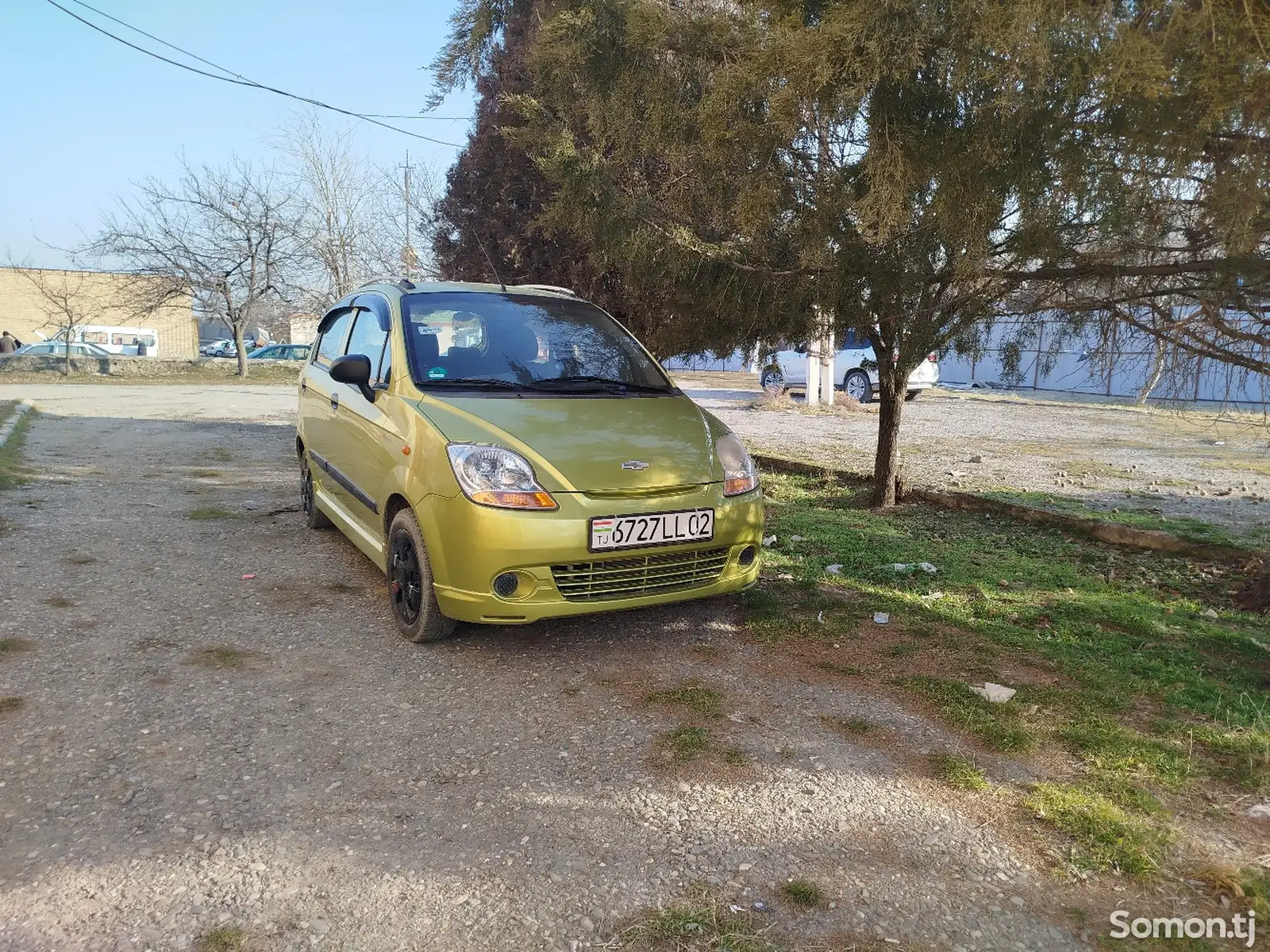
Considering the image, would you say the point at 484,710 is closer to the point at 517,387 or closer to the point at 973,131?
the point at 517,387

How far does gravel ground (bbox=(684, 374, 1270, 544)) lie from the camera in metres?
7.50

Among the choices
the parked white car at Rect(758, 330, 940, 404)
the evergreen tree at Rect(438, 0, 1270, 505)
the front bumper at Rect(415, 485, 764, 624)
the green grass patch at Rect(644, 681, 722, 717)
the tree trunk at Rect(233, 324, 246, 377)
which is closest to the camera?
the evergreen tree at Rect(438, 0, 1270, 505)

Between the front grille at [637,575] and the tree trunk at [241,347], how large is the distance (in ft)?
88.6

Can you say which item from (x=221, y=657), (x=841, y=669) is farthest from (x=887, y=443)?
(x=221, y=657)

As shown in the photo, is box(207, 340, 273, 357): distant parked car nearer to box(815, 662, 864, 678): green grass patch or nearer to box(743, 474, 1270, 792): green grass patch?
box(743, 474, 1270, 792): green grass patch

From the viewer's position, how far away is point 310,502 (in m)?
6.28

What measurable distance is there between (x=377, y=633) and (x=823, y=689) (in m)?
2.19

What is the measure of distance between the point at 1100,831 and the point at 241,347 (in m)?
28.9

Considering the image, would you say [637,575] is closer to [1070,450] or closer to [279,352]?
[1070,450]

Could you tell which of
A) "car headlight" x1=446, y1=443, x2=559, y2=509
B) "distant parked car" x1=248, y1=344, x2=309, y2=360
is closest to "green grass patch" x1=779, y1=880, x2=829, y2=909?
"car headlight" x1=446, y1=443, x2=559, y2=509

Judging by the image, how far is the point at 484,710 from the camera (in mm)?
3326

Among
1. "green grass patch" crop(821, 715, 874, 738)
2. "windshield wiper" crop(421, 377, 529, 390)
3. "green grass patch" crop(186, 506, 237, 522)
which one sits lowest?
"green grass patch" crop(821, 715, 874, 738)

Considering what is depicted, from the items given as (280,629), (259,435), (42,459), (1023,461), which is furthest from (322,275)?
(280,629)

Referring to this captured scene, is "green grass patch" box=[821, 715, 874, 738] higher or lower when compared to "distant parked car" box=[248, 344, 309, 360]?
lower
